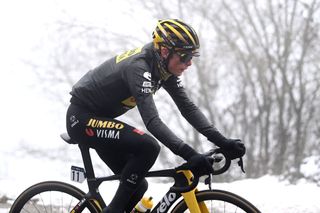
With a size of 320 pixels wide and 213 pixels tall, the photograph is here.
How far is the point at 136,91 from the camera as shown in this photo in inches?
135

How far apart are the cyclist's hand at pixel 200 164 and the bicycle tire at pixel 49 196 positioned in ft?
3.33

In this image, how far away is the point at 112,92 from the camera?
12.3 ft

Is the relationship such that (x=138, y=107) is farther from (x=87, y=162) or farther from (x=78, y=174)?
(x=78, y=174)

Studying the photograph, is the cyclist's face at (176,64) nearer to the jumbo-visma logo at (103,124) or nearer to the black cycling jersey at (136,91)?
the black cycling jersey at (136,91)

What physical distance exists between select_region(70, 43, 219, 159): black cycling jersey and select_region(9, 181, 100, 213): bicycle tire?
2.16ft

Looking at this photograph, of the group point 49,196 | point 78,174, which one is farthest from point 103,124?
point 49,196

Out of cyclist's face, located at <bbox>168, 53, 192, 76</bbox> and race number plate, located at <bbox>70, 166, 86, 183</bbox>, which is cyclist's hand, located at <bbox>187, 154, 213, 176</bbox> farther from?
race number plate, located at <bbox>70, 166, 86, 183</bbox>

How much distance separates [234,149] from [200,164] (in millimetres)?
399

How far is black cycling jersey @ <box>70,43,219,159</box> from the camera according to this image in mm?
3396

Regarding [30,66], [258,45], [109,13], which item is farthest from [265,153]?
[30,66]

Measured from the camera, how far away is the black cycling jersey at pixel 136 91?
11.1 ft

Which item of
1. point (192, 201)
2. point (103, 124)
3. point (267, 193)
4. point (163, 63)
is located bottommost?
point (192, 201)

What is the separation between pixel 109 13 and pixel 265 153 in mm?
8129

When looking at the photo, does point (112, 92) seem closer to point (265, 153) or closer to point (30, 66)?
point (265, 153)
